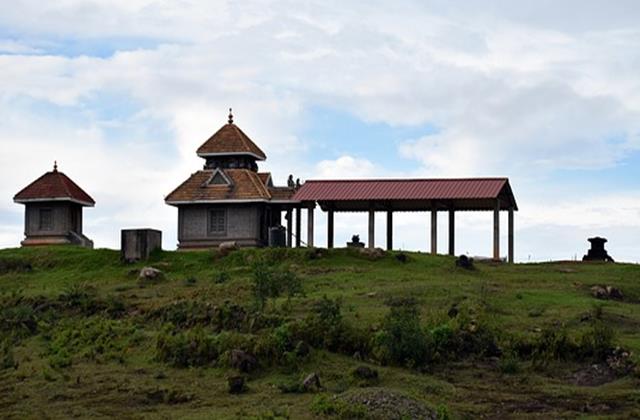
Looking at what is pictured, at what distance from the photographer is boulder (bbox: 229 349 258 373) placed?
30312 mm

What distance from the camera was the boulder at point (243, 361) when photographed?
99.5 ft

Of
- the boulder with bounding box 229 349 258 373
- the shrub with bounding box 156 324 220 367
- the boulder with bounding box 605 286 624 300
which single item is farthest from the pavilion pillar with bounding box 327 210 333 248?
the boulder with bounding box 229 349 258 373

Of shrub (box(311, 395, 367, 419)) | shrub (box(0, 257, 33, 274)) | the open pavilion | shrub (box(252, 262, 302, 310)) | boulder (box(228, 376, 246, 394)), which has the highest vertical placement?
the open pavilion

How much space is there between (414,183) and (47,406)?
25.7m

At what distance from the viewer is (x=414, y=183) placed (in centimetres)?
5091

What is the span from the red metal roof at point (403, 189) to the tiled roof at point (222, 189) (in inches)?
82.1

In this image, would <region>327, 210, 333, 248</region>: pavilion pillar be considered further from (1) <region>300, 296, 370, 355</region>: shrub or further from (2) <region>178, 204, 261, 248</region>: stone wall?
(1) <region>300, 296, 370, 355</region>: shrub

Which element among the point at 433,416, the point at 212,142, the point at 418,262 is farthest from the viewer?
the point at 212,142

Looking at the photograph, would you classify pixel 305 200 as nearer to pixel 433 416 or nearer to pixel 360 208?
pixel 360 208

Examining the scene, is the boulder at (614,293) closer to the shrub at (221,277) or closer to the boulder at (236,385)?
the shrub at (221,277)

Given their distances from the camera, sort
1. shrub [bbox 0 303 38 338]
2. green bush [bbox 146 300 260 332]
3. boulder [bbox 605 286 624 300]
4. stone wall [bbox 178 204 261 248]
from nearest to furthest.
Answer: green bush [bbox 146 300 260 332] → shrub [bbox 0 303 38 338] → boulder [bbox 605 286 624 300] → stone wall [bbox 178 204 261 248]

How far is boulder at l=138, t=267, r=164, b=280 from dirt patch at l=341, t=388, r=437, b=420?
18325 mm

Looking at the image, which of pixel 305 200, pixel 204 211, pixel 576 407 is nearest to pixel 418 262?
pixel 305 200

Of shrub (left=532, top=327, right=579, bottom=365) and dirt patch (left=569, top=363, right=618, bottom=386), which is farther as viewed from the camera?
shrub (left=532, top=327, right=579, bottom=365)
